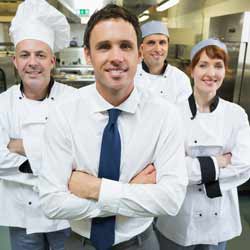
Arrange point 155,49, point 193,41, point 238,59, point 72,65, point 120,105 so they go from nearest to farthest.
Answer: point 120,105 → point 155,49 → point 238,59 → point 72,65 → point 193,41

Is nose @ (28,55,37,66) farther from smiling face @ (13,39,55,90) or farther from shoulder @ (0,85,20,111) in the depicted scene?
shoulder @ (0,85,20,111)

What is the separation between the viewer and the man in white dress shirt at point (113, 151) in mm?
874

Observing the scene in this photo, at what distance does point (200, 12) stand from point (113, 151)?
5587mm

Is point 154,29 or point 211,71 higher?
point 154,29

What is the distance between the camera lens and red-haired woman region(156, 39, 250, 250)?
1.17 m

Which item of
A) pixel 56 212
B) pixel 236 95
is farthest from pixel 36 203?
pixel 236 95

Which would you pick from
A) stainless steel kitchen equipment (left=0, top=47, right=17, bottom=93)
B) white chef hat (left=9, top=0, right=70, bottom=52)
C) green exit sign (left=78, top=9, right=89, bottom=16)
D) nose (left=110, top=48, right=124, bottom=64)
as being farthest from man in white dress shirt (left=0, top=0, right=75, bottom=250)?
green exit sign (left=78, top=9, right=89, bottom=16)

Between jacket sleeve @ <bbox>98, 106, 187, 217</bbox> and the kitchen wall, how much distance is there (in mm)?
3708

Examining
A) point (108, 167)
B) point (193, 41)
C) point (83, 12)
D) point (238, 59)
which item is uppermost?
point (83, 12)

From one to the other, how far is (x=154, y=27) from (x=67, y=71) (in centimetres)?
296

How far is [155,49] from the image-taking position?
1926mm

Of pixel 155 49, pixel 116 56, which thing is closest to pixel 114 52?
pixel 116 56

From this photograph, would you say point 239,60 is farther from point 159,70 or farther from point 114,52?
point 114,52

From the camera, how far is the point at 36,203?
4.18 ft
